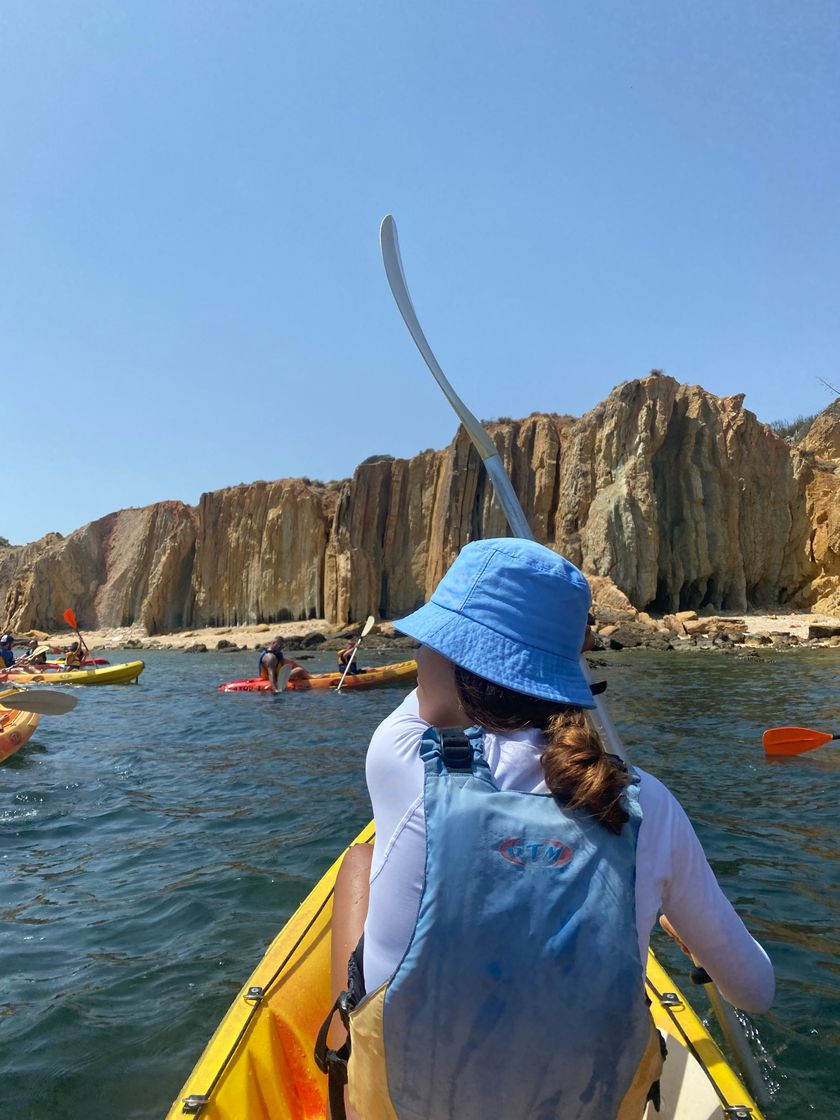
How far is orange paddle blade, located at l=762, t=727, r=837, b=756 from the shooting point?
6012 mm

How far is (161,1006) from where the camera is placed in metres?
3.46

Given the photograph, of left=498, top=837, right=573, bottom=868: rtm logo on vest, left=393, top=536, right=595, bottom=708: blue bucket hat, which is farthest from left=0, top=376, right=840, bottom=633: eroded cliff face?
left=498, top=837, right=573, bottom=868: rtm logo on vest

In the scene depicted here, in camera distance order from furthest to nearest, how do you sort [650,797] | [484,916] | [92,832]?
[92,832] < [650,797] < [484,916]

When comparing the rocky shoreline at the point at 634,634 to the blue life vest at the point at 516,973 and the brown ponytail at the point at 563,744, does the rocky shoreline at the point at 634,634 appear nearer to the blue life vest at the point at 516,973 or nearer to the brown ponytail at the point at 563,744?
the brown ponytail at the point at 563,744

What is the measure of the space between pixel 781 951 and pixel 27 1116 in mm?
3457

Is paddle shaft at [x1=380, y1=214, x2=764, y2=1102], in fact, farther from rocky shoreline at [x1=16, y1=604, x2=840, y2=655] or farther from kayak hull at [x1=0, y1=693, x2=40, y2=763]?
rocky shoreline at [x1=16, y1=604, x2=840, y2=655]

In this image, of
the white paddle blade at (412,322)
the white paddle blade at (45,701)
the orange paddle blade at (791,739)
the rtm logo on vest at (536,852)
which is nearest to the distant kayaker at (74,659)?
the white paddle blade at (45,701)

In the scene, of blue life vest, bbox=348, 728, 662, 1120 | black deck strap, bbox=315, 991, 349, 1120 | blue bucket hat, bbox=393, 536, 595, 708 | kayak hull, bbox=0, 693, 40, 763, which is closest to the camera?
blue life vest, bbox=348, 728, 662, 1120

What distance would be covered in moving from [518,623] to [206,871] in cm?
445

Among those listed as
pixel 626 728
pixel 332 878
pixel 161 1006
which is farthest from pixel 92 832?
pixel 626 728

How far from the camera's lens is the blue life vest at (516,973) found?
3.83 feet

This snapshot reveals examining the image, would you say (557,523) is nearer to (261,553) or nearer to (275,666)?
(261,553)

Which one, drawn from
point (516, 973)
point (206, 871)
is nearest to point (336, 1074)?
point (516, 973)

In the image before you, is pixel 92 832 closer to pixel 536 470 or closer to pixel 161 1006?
pixel 161 1006
